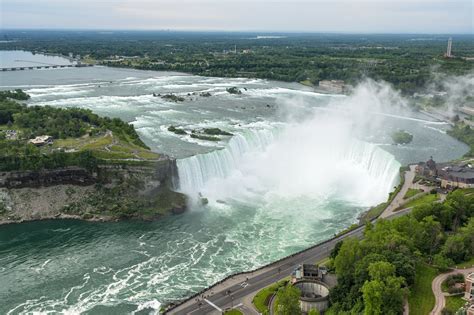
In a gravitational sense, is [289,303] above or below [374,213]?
above

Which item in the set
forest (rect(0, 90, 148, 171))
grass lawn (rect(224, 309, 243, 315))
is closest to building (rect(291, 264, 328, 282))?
grass lawn (rect(224, 309, 243, 315))

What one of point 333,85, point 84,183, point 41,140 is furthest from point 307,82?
point 84,183

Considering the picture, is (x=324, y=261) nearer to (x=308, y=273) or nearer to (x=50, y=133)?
(x=308, y=273)

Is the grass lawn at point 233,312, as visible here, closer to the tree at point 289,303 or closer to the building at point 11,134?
the tree at point 289,303

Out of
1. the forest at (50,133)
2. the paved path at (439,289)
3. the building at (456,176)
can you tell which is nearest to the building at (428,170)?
the building at (456,176)

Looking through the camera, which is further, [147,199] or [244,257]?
[147,199]

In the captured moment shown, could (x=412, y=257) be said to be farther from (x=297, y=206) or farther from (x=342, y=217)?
(x=297, y=206)

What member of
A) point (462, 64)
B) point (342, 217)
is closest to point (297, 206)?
point (342, 217)

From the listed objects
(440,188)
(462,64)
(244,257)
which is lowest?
(244,257)
